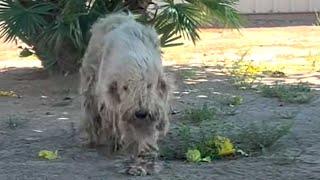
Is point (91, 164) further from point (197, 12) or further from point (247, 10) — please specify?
point (247, 10)

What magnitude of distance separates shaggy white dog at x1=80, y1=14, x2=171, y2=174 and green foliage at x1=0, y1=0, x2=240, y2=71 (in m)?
2.50

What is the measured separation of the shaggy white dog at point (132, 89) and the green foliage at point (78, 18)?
2.50 metres

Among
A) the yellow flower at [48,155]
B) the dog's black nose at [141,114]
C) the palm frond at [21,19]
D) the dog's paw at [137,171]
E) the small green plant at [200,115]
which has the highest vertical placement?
the palm frond at [21,19]

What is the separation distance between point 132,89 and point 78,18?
3.33 m

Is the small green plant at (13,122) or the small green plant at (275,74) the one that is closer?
the small green plant at (13,122)

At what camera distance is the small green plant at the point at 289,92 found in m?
8.05

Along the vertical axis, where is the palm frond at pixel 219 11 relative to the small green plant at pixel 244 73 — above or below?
above

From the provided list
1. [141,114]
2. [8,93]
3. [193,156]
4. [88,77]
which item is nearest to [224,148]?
[193,156]

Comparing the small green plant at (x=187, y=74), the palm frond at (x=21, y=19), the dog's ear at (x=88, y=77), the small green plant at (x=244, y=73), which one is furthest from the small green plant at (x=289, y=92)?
the dog's ear at (x=88, y=77)

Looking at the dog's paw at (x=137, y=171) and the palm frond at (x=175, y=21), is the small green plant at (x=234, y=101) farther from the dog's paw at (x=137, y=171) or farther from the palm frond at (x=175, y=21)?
the dog's paw at (x=137, y=171)

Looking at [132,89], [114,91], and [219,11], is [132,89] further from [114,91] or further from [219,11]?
[219,11]

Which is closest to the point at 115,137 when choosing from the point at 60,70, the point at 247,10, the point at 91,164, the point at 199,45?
the point at 91,164

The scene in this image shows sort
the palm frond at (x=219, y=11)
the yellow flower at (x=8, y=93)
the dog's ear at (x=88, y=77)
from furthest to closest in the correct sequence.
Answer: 1. the yellow flower at (x=8, y=93)
2. the palm frond at (x=219, y=11)
3. the dog's ear at (x=88, y=77)

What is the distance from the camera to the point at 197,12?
8.65 m
